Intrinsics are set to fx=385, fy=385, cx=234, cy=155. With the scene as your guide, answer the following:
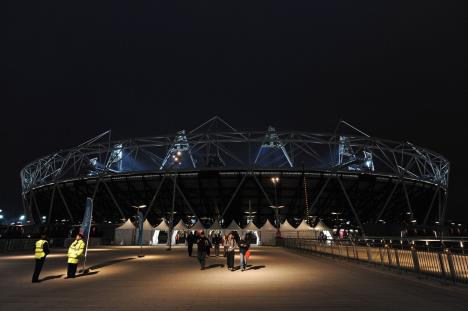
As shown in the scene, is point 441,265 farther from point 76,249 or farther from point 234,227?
point 234,227

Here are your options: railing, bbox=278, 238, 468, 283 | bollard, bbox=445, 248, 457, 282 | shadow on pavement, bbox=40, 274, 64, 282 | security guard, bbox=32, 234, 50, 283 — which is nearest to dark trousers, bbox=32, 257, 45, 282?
security guard, bbox=32, 234, 50, 283

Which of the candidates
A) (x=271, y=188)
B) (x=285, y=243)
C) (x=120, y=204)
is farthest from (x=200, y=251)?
(x=120, y=204)

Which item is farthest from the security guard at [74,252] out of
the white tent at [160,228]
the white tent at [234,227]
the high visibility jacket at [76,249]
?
the white tent at [160,228]

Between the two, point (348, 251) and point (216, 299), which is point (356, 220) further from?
point (216, 299)

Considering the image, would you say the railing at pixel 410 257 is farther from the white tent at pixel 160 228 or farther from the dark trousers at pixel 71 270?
the white tent at pixel 160 228

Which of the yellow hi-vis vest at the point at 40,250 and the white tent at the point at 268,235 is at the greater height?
the white tent at the point at 268,235

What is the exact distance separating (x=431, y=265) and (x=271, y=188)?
5087 cm

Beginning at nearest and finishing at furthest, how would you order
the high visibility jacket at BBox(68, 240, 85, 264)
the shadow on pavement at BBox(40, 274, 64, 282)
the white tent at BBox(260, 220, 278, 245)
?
the high visibility jacket at BBox(68, 240, 85, 264) → the shadow on pavement at BBox(40, 274, 64, 282) → the white tent at BBox(260, 220, 278, 245)

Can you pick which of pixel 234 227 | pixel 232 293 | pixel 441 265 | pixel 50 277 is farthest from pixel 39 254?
pixel 234 227

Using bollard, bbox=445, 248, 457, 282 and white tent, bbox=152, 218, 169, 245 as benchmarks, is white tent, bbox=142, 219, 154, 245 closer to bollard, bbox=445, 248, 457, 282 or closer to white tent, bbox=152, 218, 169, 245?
white tent, bbox=152, 218, 169, 245

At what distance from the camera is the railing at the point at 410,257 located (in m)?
10.6

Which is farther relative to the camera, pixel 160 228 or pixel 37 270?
pixel 160 228

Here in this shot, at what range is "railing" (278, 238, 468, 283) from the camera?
1061cm

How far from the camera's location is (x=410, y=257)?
13.2 meters
